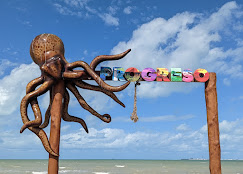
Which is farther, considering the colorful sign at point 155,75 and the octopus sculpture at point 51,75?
the colorful sign at point 155,75

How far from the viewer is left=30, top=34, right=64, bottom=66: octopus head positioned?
588cm

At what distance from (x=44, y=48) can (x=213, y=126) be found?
4.13 meters

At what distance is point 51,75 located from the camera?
579 cm

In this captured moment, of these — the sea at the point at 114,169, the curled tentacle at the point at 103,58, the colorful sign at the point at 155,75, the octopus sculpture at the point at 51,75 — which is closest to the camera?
the octopus sculpture at the point at 51,75

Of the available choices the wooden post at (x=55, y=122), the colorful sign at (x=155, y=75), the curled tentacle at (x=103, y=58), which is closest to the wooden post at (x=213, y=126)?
the colorful sign at (x=155, y=75)

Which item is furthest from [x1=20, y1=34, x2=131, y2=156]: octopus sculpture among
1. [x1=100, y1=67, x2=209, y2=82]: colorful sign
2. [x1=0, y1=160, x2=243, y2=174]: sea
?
[x1=0, y1=160, x2=243, y2=174]: sea

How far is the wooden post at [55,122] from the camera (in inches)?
223

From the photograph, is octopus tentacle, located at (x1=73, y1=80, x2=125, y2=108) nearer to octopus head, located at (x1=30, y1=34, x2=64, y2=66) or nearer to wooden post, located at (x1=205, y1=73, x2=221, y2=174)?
octopus head, located at (x1=30, y1=34, x2=64, y2=66)

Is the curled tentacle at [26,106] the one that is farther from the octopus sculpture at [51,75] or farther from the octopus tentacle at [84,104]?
the octopus tentacle at [84,104]

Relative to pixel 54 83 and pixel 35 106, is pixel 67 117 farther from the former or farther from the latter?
pixel 54 83

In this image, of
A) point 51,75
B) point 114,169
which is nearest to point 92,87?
point 51,75

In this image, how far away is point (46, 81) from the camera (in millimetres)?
5863

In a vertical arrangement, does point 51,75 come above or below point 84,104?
above

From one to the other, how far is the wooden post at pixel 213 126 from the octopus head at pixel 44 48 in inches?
136
